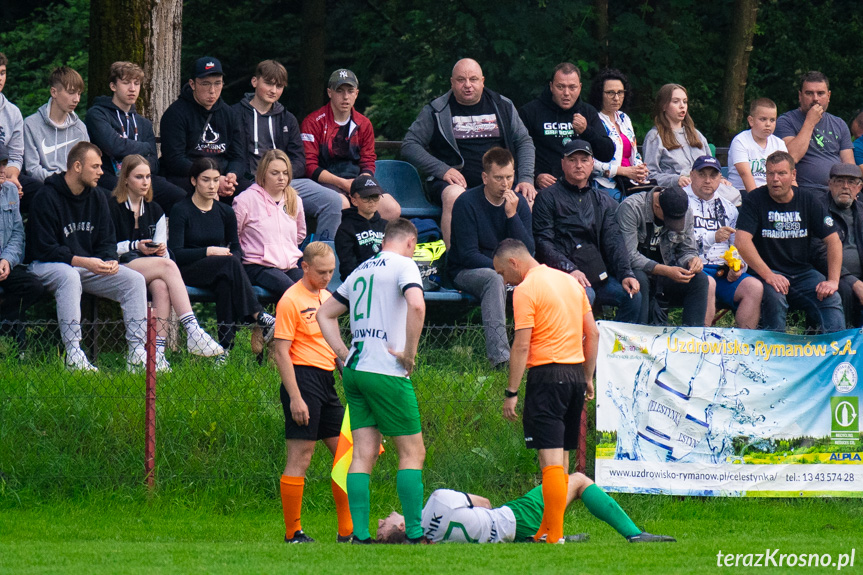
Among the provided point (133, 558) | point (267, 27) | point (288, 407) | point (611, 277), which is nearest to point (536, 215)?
point (611, 277)

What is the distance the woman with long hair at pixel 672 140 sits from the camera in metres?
11.4

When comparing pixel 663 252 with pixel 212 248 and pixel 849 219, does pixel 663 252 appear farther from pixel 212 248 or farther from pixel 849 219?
pixel 212 248

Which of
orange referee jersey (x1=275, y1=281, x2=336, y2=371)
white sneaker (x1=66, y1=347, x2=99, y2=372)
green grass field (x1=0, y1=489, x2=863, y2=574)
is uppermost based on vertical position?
orange referee jersey (x1=275, y1=281, x2=336, y2=371)

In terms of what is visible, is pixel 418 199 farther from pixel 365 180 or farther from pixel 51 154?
pixel 51 154

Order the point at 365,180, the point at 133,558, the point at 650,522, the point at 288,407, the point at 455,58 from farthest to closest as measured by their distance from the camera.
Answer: the point at 455,58
the point at 365,180
the point at 650,522
the point at 288,407
the point at 133,558

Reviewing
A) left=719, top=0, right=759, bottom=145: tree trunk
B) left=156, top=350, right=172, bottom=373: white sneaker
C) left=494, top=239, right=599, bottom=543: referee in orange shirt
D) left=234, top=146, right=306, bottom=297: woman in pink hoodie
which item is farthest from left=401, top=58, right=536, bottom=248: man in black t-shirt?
left=719, top=0, right=759, bottom=145: tree trunk

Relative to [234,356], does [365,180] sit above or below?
above

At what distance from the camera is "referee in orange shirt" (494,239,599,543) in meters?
7.21

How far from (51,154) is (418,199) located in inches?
148

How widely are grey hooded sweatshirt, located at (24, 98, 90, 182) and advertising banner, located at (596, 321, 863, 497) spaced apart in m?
5.17

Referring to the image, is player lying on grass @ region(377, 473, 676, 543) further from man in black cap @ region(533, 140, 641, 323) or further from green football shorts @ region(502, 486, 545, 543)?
man in black cap @ region(533, 140, 641, 323)

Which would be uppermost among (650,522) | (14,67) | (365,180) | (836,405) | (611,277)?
(14,67)

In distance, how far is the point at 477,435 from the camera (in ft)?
30.6

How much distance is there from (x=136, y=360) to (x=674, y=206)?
4830 mm
